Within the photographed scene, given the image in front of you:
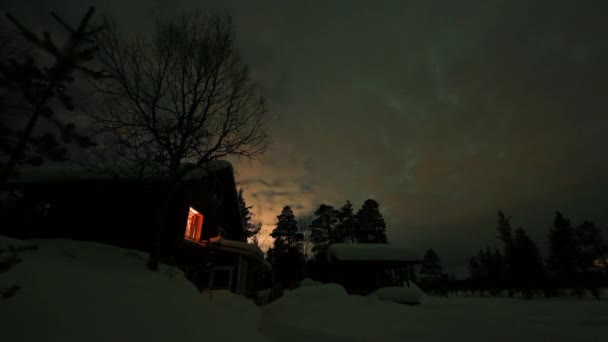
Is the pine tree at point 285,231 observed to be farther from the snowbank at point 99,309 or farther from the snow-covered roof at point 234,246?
the snowbank at point 99,309

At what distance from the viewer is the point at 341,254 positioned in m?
18.2

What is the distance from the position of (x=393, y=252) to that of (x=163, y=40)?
1879 centimetres

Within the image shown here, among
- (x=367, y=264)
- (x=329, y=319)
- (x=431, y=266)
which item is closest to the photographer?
(x=329, y=319)

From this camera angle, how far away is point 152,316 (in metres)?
3.88

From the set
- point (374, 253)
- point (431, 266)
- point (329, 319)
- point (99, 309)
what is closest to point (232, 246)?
point (329, 319)

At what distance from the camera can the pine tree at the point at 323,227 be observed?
43.2 metres

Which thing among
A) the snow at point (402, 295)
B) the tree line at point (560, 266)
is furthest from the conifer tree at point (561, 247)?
the snow at point (402, 295)

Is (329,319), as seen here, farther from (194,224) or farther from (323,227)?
(323,227)

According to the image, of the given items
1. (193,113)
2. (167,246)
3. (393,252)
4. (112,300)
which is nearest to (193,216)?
(167,246)

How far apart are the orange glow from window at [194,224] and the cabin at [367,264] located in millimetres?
10108

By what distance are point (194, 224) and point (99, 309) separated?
10417 mm

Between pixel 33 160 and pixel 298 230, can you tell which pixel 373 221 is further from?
pixel 33 160

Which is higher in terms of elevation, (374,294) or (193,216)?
(193,216)

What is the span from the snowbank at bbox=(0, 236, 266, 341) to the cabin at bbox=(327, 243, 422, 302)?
13806 millimetres
